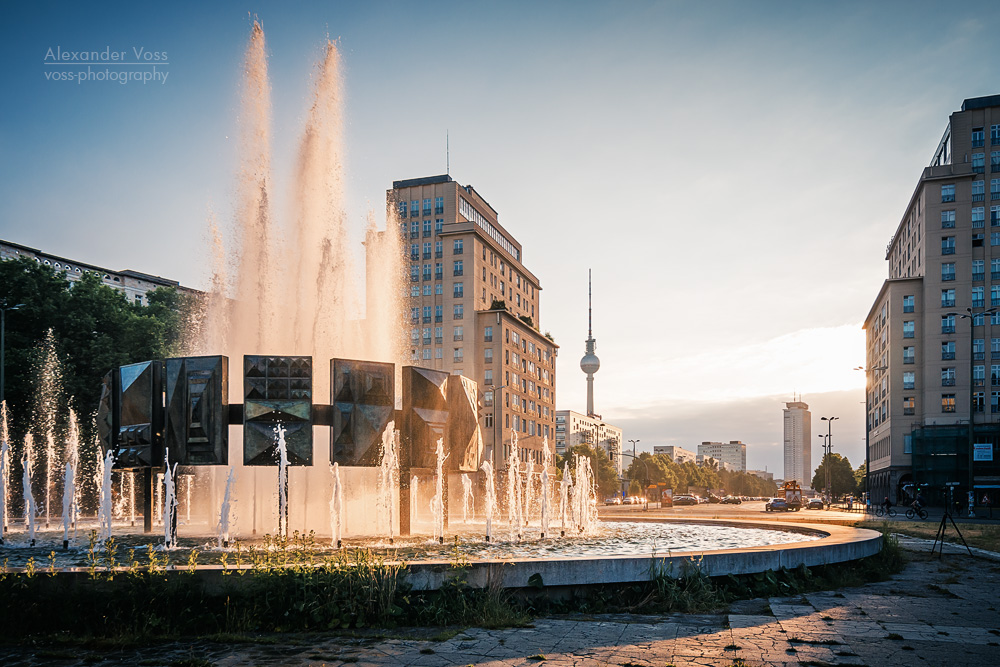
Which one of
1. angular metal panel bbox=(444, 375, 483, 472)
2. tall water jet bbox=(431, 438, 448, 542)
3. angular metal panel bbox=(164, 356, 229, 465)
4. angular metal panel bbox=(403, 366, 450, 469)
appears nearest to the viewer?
angular metal panel bbox=(164, 356, 229, 465)

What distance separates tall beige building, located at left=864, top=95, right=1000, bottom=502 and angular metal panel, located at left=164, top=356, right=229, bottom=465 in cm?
7073

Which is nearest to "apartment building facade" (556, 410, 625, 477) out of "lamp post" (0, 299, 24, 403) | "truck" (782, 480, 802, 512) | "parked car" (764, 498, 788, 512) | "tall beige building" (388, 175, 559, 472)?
"tall beige building" (388, 175, 559, 472)

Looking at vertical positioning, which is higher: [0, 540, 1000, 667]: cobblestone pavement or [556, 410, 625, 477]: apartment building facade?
[0, 540, 1000, 667]: cobblestone pavement

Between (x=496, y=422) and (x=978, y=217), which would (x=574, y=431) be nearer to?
(x=496, y=422)

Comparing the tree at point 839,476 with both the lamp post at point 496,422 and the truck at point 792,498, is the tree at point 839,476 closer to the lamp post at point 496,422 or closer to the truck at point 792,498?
the truck at point 792,498

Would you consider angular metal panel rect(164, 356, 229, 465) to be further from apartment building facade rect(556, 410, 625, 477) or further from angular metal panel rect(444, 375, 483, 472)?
apartment building facade rect(556, 410, 625, 477)

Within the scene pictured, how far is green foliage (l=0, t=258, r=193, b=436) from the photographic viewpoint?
117 ft

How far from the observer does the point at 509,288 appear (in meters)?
92.5

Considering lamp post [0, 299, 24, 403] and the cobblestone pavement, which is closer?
the cobblestone pavement

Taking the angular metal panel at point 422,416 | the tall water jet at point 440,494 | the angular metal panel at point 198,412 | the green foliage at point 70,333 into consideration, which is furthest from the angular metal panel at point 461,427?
the green foliage at point 70,333

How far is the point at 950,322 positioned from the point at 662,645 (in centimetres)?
8079

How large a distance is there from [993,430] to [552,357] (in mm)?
48337

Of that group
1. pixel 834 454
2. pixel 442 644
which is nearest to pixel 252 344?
pixel 442 644

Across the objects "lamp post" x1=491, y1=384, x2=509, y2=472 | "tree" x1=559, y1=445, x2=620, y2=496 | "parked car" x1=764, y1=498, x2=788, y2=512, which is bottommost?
"tree" x1=559, y1=445, x2=620, y2=496
